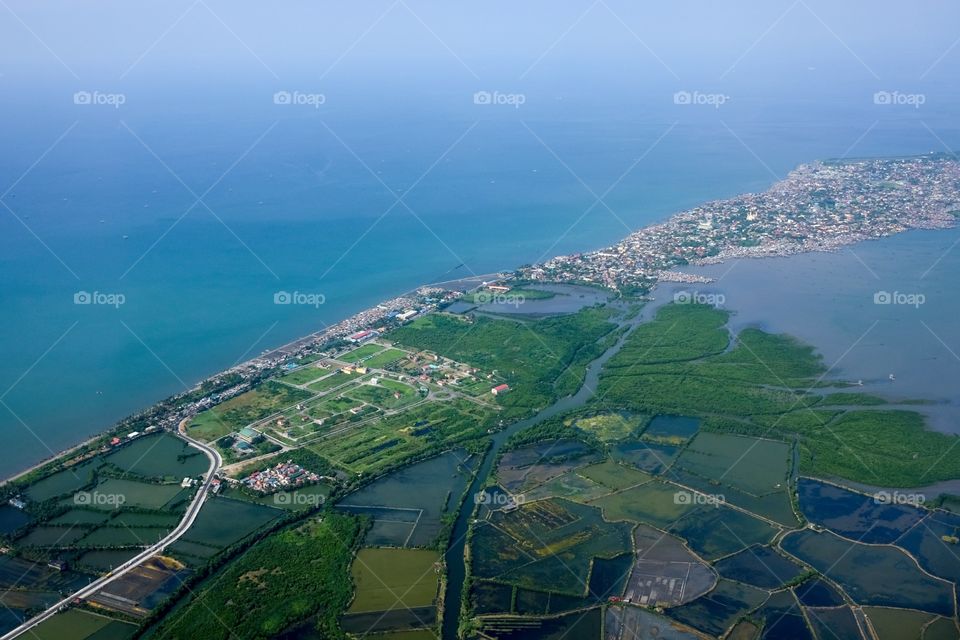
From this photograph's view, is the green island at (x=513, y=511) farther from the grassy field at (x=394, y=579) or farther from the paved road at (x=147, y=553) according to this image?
the paved road at (x=147, y=553)

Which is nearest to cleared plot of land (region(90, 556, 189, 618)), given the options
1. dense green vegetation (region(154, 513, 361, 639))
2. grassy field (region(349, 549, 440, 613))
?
dense green vegetation (region(154, 513, 361, 639))

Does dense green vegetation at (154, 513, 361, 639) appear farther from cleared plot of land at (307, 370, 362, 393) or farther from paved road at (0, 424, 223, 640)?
cleared plot of land at (307, 370, 362, 393)

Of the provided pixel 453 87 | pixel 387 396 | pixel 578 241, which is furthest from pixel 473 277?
pixel 453 87

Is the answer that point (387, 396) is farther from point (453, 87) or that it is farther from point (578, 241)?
point (453, 87)

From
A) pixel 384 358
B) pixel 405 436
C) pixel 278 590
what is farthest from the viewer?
pixel 384 358

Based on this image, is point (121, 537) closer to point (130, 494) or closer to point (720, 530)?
point (130, 494)

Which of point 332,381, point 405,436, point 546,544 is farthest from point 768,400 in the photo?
point 332,381

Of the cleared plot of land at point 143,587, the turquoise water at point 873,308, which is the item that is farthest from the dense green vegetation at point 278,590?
the turquoise water at point 873,308
